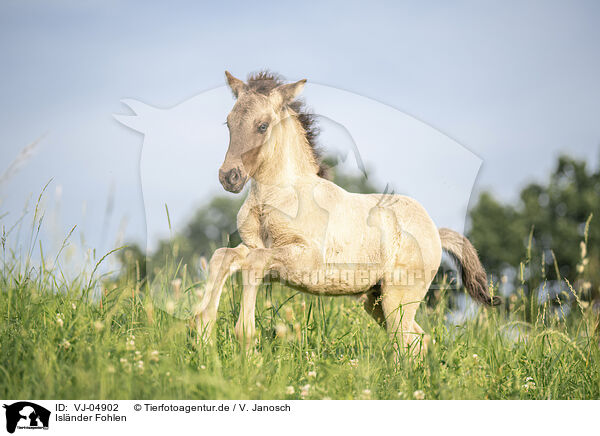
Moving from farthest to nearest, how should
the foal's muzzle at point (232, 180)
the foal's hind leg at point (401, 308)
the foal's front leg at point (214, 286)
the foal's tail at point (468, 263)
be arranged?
the foal's tail at point (468, 263)
the foal's hind leg at point (401, 308)
the foal's front leg at point (214, 286)
the foal's muzzle at point (232, 180)

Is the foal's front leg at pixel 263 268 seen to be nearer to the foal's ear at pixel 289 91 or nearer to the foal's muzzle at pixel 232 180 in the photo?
the foal's muzzle at pixel 232 180

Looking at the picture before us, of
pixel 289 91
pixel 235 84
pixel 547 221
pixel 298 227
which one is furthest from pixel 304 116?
pixel 547 221

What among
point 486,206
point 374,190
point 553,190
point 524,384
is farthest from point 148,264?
point 553,190

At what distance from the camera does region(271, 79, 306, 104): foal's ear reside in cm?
381

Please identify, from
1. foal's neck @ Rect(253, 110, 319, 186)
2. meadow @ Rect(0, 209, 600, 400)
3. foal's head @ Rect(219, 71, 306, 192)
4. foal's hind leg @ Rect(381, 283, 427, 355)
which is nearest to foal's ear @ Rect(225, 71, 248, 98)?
foal's head @ Rect(219, 71, 306, 192)

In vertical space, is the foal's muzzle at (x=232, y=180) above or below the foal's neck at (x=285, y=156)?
below

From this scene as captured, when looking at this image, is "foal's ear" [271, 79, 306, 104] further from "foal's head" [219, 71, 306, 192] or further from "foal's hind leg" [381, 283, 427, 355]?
"foal's hind leg" [381, 283, 427, 355]

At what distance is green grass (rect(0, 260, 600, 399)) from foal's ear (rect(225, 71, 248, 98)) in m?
1.81

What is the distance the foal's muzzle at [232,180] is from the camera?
3.50 meters

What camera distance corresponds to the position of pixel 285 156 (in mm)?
4016

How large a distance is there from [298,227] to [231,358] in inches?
44.3

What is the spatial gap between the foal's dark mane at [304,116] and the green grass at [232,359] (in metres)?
1.41

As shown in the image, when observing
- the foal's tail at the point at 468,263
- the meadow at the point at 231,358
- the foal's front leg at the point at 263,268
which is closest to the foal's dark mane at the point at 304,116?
the foal's front leg at the point at 263,268
